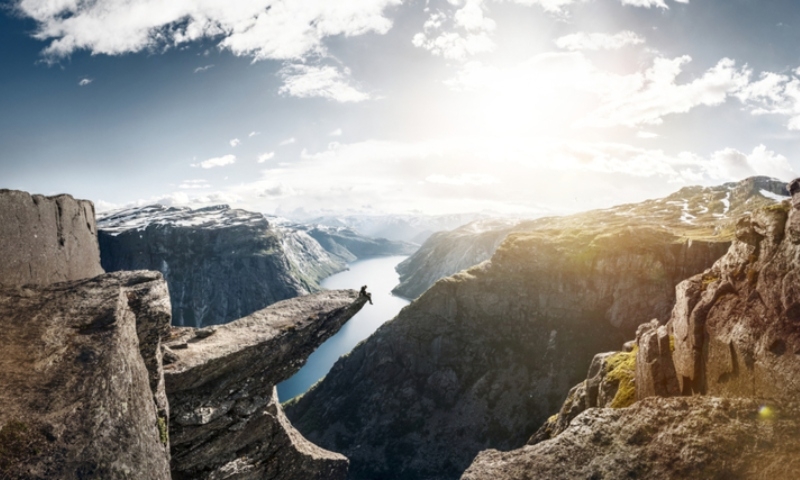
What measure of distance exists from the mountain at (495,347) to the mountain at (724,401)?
115 metres

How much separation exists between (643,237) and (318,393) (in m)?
139

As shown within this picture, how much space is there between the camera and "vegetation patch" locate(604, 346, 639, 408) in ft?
60.6

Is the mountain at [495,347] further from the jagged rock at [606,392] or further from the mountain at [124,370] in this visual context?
the mountain at [124,370]

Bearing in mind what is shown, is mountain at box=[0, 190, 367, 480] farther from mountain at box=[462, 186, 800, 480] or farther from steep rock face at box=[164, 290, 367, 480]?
mountain at box=[462, 186, 800, 480]

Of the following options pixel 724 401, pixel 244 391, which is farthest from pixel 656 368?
pixel 244 391

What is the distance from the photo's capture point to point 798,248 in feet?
→ 36.1

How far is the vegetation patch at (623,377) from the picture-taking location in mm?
18484

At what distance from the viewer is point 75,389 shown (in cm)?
771

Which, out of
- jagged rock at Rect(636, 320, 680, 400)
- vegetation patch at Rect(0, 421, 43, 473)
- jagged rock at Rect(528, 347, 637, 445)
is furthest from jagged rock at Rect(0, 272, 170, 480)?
jagged rock at Rect(528, 347, 637, 445)

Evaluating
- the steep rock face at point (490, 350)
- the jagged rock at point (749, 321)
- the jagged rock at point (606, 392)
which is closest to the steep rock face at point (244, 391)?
the jagged rock at point (606, 392)

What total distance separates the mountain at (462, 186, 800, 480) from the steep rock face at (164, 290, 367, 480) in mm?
9058

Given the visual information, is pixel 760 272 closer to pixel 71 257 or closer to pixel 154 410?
pixel 154 410

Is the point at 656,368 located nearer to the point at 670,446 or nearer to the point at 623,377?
the point at 623,377

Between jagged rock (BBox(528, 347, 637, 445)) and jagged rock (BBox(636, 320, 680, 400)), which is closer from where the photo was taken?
jagged rock (BBox(636, 320, 680, 400))
